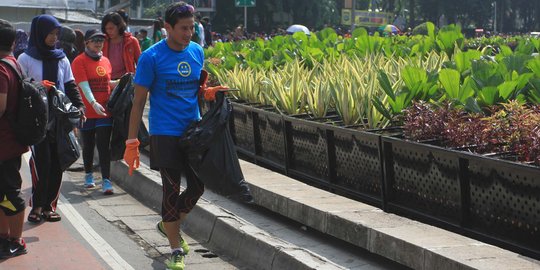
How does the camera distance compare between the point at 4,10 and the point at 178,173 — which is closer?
the point at 178,173

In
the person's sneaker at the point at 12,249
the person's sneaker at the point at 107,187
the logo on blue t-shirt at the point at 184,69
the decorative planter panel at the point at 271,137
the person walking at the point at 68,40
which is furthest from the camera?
the person walking at the point at 68,40

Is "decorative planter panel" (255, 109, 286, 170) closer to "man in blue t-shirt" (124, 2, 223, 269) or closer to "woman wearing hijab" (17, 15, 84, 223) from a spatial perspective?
"woman wearing hijab" (17, 15, 84, 223)

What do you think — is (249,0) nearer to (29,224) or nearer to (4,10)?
(4,10)

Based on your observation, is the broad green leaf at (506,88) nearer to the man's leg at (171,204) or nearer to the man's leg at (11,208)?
the man's leg at (171,204)

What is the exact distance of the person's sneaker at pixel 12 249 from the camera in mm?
8070

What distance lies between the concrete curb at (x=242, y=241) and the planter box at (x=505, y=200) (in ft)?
3.62

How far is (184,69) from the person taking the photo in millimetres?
7621

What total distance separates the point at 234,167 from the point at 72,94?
2.79 meters

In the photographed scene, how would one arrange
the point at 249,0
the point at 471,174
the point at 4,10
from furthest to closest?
the point at 4,10 → the point at 249,0 → the point at 471,174

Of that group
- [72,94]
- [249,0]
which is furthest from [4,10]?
[72,94]

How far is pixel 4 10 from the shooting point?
56.9 m

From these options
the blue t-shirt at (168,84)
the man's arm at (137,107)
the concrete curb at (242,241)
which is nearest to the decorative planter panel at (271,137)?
the concrete curb at (242,241)

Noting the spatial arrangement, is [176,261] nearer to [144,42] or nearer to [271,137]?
[271,137]

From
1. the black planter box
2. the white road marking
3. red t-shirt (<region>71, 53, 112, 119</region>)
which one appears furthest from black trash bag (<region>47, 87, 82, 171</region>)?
the black planter box
